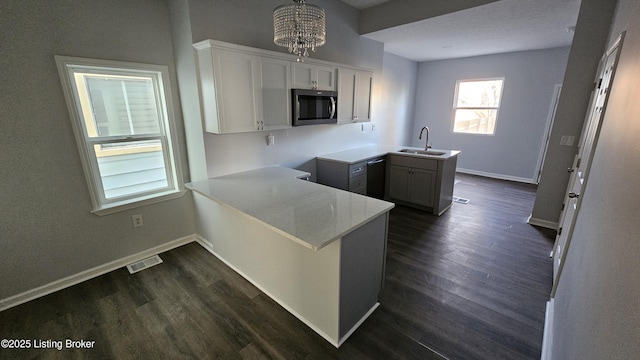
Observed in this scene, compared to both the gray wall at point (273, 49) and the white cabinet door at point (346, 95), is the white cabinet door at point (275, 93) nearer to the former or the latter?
the gray wall at point (273, 49)

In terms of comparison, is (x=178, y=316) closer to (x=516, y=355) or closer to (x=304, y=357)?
(x=304, y=357)

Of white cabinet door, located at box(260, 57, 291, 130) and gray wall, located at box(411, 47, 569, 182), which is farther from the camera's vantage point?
gray wall, located at box(411, 47, 569, 182)

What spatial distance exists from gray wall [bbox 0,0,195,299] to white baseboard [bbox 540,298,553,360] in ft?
12.0

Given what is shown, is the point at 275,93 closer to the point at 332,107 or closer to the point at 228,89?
the point at 228,89

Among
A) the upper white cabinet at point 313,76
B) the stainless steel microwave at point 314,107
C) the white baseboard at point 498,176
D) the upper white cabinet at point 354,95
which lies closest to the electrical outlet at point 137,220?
the stainless steel microwave at point 314,107

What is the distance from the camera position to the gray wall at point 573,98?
2891 millimetres

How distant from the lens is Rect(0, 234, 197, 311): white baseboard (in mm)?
2205

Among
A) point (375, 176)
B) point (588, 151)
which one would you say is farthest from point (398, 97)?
point (588, 151)

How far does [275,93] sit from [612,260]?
2669 mm

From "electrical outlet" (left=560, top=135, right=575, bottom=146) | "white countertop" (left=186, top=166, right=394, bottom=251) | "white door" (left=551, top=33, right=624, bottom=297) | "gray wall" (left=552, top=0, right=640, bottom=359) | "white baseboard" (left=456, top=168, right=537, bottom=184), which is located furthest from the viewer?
"white baseboard" (left=456, top=168, right=537, bottom=184)

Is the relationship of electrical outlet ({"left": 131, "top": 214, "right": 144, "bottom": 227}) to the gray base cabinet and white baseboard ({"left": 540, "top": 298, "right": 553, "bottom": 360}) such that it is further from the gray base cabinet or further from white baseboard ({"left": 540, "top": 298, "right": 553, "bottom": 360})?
white baseboard ({"left": 540, "top": 298, "right": 553, "bottom": 360})

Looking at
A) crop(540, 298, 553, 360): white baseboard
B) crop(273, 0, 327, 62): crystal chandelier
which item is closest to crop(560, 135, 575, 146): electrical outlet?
crop(540, 298, 553, 360): white baseboard

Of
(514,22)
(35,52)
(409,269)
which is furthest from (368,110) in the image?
(35,52)

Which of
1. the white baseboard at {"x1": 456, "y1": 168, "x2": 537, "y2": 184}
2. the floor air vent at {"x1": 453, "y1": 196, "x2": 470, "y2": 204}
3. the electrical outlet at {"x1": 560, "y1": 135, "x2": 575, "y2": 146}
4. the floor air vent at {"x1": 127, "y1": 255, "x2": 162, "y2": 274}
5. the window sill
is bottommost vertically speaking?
the floor air vent at {"x1": 127, "y1": 255, "x2": 162, "y2": 274}
